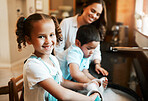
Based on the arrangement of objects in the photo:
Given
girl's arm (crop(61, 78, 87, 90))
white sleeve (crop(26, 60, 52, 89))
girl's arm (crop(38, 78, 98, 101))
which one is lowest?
girl's arm (crop(61, 78, 87, 90))

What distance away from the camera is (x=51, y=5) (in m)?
3.02

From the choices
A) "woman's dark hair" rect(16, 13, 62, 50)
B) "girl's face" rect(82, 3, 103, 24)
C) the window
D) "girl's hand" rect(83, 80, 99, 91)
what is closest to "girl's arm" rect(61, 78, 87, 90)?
"girl's hand" rect(83, 80, 99, 91)

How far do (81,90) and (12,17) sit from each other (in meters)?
0.46

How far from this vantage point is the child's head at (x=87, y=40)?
716mm

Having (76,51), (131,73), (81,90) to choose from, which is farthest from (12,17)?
(131,73)

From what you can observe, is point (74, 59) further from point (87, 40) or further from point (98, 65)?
point (98, 65)

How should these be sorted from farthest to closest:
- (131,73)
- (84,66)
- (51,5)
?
(51,5) → (131,73) → (84,66)

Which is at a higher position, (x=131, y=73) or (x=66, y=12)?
(x=66, y=12)

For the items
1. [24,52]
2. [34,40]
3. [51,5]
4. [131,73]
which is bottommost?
[131,73]

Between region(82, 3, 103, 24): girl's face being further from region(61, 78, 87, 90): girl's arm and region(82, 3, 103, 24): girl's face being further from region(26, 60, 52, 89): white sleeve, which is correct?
region(26, 60, 52, 89): white sleeve

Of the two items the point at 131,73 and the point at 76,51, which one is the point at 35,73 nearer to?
the point at 76,51

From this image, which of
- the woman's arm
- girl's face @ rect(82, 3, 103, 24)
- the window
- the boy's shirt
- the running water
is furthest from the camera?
the window

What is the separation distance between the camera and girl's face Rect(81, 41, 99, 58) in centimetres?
71

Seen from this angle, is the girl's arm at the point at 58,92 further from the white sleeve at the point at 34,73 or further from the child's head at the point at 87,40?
the child's head at the point at 87,40
